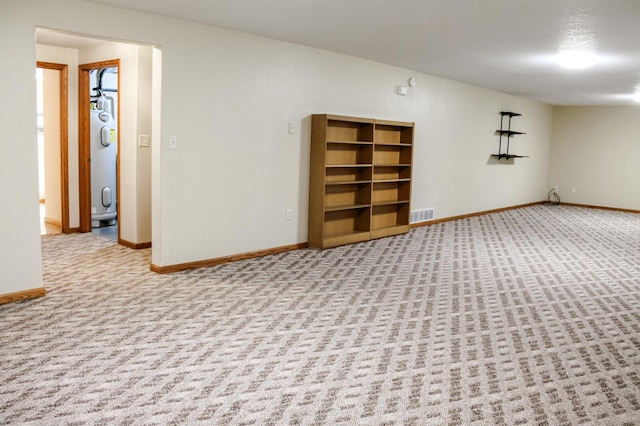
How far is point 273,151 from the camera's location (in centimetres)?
600

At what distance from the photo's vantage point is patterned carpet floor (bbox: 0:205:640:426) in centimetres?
270

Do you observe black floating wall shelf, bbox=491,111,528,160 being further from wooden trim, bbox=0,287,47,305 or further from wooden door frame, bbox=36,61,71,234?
wooden trim, bbox=0,287,47,305

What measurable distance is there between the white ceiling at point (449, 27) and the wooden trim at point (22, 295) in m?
2.35

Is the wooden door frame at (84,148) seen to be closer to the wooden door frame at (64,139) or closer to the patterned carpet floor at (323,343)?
the wooden door frame at (64,139)

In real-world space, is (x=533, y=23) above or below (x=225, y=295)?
→ above

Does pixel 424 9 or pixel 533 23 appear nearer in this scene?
pixel 424 9

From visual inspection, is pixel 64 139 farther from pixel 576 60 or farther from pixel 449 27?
pixel 576 60

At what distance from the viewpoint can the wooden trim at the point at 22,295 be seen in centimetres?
408

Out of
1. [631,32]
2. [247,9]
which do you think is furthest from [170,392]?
[631,32]

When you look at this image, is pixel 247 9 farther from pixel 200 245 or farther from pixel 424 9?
pixel 200 245

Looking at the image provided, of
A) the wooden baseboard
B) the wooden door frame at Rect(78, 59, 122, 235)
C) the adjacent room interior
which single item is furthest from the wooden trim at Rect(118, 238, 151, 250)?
the wooden baseboard

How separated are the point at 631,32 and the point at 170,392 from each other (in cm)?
463

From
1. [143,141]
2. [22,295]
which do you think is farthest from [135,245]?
[22,295]

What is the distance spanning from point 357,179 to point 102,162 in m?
3.35
